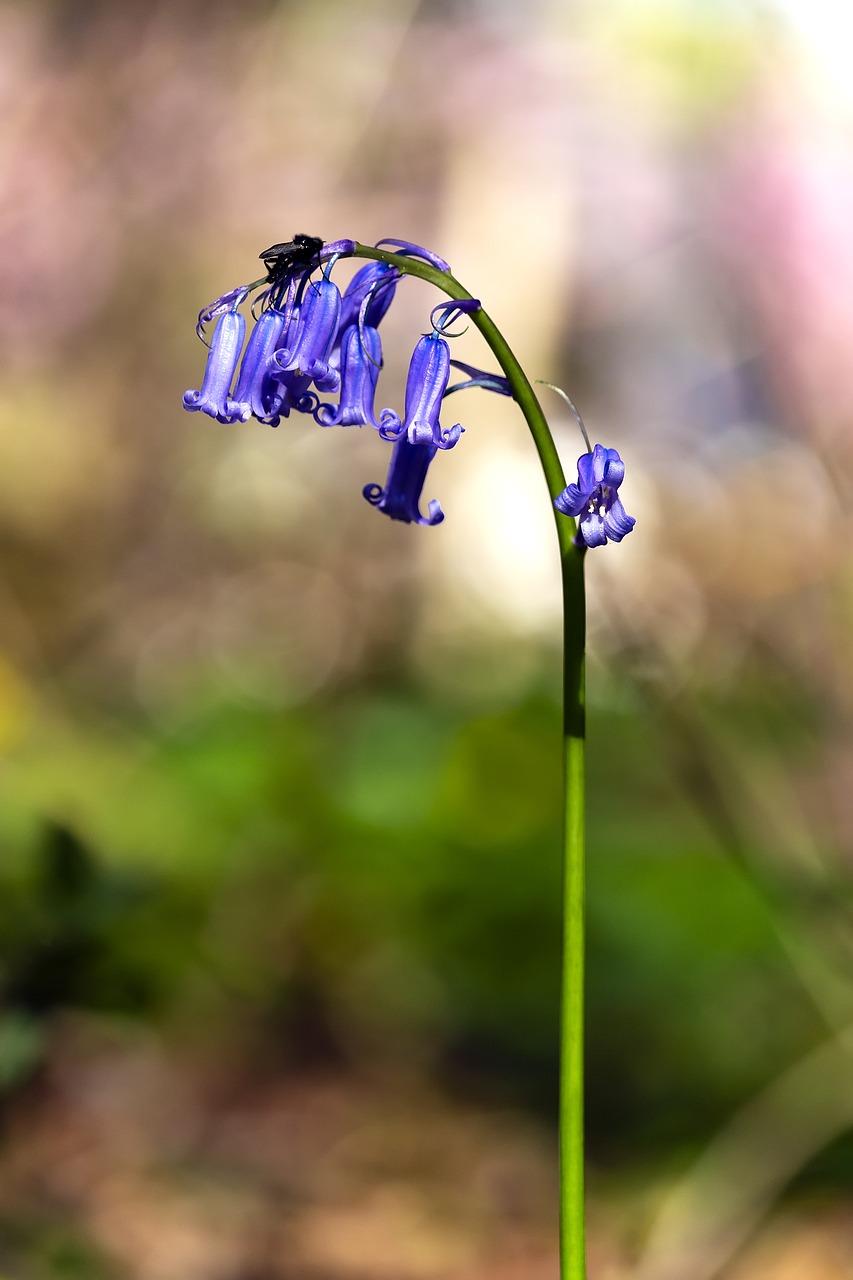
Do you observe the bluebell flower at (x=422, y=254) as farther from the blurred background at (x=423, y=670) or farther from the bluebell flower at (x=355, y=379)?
the blurred background at (x=423, y=670)

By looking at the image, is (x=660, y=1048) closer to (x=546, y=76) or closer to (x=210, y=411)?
(x=210, y=411)

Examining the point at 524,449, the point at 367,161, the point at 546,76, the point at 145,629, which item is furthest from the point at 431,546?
the point at 546,76

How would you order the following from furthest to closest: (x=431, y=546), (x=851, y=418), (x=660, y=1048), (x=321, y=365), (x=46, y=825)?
1. (x=431, y=546)
2. (x=851, y=418)
3. (x=660, y=1048)
4. (x=46, y=825)
5. (x=321, y=365)

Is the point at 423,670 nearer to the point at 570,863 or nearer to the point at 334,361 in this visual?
the point at 334,361

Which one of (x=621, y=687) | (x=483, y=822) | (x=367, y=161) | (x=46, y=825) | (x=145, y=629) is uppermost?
(x=367, y=161)

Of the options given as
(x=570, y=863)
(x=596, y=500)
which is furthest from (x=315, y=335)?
(x=570, y=863)
